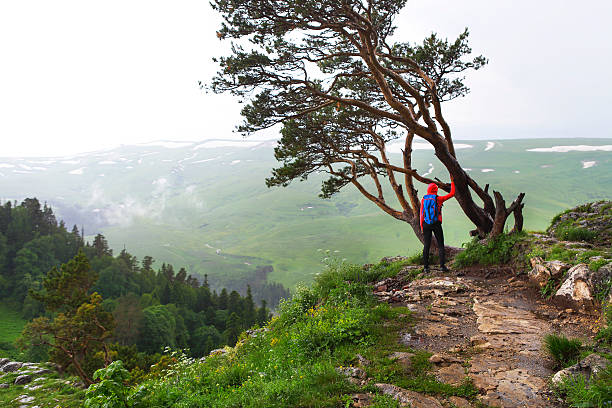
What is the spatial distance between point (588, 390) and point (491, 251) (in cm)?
776

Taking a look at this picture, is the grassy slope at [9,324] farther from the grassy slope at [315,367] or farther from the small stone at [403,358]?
the small stone at [403,358]

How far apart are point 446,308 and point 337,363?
3.58 meters

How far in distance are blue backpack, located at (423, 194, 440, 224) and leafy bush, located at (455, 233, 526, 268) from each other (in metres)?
2.21

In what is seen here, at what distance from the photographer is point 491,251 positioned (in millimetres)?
10750

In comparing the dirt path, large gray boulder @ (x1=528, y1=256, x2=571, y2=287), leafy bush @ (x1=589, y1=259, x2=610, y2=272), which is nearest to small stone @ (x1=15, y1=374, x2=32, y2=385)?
the dirt path

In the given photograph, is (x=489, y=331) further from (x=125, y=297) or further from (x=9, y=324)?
(x=9, y=324)

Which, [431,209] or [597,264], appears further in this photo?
[431,209]

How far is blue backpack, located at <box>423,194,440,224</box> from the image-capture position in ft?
32.7

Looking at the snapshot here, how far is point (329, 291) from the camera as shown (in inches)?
364

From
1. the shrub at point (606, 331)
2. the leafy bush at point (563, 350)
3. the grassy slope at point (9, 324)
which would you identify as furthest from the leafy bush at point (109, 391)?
the grassy slope at point (9, 324)

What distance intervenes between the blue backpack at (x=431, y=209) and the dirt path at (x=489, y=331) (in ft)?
6.02

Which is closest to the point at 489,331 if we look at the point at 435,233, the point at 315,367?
the point at 315,367

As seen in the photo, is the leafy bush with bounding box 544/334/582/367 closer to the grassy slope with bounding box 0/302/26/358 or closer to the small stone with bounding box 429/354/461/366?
the small stone with bounding box 429/354/461/366

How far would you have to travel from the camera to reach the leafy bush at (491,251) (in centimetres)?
1023
